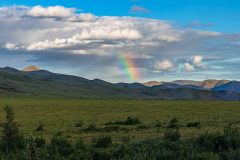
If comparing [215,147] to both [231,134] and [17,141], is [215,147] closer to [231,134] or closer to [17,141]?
[231,134]

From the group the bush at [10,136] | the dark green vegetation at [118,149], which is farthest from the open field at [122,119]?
the bush at [10,136]

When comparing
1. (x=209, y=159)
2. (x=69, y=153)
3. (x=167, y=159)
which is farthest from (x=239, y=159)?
(x=69, y=153)

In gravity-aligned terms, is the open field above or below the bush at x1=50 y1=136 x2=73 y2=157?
below

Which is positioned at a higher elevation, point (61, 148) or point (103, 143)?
point (61, 148)

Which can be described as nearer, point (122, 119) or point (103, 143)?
point (103, 143)

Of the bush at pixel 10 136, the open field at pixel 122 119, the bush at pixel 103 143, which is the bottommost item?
the open field at pixel 122 119

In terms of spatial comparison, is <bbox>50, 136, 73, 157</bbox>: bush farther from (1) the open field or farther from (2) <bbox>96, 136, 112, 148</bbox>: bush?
(1) the open field

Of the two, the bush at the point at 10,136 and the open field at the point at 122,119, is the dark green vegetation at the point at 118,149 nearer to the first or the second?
the bush at the point at 10,136

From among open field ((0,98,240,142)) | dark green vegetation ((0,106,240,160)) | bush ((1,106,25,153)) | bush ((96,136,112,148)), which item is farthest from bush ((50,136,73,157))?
open field ((0,98,240,142))

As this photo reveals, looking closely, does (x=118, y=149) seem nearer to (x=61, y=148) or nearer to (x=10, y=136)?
(x=61, y=148)

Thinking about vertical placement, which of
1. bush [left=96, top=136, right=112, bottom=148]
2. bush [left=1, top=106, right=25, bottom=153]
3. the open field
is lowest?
the open field

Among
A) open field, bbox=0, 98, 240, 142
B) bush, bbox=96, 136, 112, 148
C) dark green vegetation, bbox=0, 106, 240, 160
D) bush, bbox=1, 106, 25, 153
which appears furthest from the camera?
open field, bbox=0, 98, 240, 142

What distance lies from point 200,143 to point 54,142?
247 inches

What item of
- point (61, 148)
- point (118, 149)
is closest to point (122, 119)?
point (118, 149)
